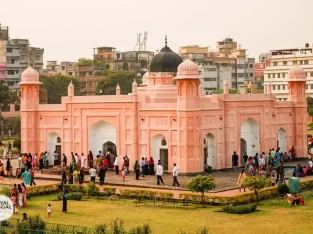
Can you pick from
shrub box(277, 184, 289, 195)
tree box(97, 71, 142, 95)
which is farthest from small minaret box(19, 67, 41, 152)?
tree box(97, 71, 142, 95)

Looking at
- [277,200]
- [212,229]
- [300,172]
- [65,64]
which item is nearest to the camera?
[212,229]

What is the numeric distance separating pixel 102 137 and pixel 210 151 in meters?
5.64

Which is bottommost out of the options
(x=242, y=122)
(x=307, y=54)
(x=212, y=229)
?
(x=212, y=229)

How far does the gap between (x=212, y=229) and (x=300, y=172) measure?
1204cm

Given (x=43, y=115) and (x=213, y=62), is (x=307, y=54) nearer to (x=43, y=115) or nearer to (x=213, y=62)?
(x=213, y=62)

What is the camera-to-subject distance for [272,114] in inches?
1524

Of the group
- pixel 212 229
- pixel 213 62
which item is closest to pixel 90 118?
pixel 212 229

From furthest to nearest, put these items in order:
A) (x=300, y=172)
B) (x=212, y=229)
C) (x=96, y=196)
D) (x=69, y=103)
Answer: (x=69, y=103) < (x=300, y=172) < (x=96, y=196) < (x=212, y=229)

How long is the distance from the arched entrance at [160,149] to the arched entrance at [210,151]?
2.01 m

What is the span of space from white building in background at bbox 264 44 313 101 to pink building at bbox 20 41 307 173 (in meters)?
44.2

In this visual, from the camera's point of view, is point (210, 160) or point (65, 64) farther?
point (65, 64)

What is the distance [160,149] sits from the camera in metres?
35.1

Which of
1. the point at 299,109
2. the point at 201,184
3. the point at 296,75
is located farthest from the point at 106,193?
the point at 296,75

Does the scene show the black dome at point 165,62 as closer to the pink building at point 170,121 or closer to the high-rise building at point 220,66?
the pink building at point 170,121
